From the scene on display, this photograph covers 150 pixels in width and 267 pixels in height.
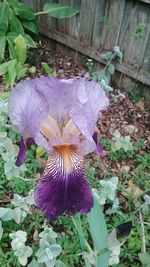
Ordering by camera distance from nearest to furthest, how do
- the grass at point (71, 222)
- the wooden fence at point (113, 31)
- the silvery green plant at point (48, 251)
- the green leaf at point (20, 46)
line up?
1. the silvery green plant at point (48, 251)
2. the grass at point (71, 222)
3. the green leaf at point (20, 46)
4. the wooden fence at point (113, 31)

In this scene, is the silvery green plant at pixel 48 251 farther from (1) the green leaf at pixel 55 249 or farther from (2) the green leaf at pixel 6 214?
(2) the green leaf at pixel 6 214

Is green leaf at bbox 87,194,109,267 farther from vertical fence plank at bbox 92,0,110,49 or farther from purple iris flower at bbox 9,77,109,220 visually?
vertical fence plank at bbox 92,0,110,49

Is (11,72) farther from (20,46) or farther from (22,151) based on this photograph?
(22,151)

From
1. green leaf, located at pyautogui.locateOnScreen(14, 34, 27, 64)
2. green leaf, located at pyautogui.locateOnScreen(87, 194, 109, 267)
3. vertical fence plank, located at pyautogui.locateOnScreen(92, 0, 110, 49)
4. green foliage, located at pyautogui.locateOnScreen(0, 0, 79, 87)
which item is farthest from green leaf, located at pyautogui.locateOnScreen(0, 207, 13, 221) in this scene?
vertical fence plank, located at pyautogui.locateOnScreen(92, 0, 110, 49)

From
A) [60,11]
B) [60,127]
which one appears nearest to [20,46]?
[60,11]

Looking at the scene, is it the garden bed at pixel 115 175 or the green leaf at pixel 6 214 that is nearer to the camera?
the green leaf at pixel 6 214

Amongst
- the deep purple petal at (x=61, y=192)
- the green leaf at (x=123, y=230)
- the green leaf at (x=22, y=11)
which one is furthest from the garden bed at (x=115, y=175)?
the deep purple petal at (x=61, y=192)

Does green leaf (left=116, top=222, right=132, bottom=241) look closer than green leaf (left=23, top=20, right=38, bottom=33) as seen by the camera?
Yes

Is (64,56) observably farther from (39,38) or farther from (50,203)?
(50,203)
